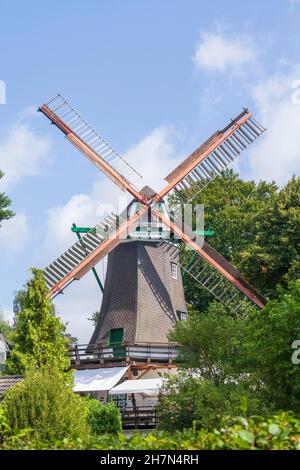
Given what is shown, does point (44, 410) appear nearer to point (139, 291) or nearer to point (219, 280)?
point (139, 291)

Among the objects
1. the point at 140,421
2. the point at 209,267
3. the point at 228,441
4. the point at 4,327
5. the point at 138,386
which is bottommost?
the point at 228,441

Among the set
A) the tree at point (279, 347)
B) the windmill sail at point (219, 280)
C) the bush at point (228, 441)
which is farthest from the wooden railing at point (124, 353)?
the bush at point (228, 441)

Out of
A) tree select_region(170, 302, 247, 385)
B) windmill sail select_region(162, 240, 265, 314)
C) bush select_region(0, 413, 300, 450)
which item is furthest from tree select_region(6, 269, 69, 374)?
bush select_region(0, 413, 300, 450)

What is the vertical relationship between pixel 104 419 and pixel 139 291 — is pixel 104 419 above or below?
below

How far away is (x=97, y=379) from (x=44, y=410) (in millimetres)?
16319

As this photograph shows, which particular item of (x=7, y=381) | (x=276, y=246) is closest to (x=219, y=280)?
(x=276, y=246)

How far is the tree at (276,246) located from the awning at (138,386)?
282 inches

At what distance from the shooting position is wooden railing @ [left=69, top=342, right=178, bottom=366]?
3619cm

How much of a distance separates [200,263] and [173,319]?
3129mm

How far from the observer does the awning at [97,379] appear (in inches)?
1349

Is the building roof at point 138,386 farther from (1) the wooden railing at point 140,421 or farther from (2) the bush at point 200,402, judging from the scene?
(2) the bush at point 200,402

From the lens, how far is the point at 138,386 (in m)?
33.2

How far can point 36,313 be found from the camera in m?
29.1

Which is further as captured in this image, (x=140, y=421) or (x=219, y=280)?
(x=219, y=280)
